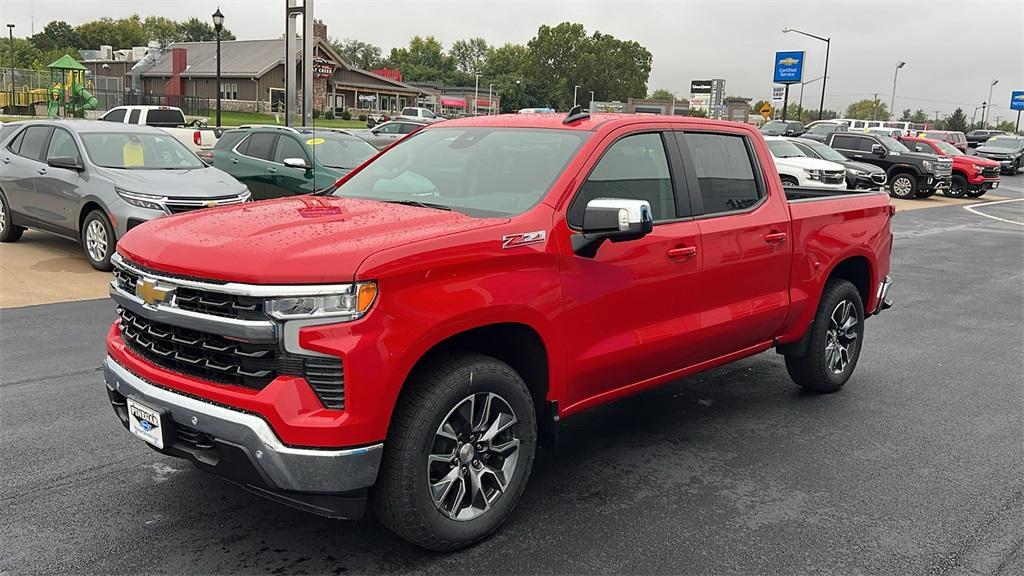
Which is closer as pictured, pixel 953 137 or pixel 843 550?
pixel 843 550

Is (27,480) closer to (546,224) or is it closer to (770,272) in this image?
(546,224)

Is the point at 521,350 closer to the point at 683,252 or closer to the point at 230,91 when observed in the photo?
the point at 683,252

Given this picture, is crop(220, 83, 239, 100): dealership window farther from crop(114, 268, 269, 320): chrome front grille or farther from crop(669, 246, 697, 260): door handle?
crop(114, 268, 269, 320): chrome front grille

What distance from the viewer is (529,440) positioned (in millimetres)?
3855

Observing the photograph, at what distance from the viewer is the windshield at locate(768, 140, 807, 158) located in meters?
21.7

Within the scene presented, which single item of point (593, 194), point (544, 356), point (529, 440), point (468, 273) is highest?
point (593, 194)

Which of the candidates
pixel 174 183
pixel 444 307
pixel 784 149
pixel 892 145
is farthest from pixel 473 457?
pixel 892 145

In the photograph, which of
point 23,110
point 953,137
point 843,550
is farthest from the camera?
point 23,110

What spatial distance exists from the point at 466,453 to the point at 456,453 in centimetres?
5

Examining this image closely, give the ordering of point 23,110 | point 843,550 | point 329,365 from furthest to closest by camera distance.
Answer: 1. point 23,110
2. point 843,550
3. point 329,365

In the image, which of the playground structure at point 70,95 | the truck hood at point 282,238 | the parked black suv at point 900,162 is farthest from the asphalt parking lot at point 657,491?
the playground structure at point 70,95

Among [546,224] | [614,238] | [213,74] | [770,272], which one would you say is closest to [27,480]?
[546,224]

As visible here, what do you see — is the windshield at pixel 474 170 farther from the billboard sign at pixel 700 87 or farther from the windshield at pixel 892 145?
the billboard sign at pixel 700 87

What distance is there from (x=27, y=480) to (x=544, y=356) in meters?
2.59
